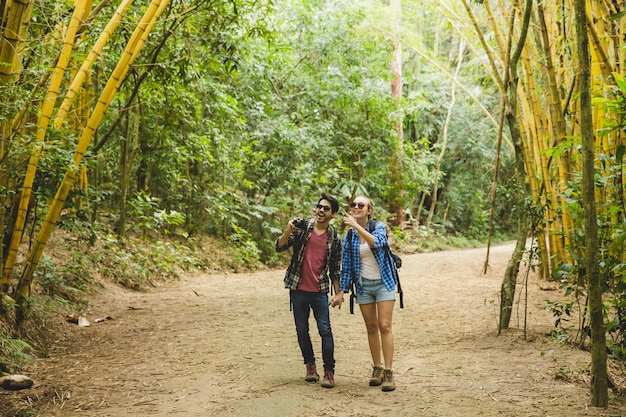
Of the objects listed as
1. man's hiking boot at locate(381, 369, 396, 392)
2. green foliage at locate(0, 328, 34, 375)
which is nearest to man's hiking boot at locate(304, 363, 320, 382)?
man's hiking boot at locate(381, 369, 396, 392)

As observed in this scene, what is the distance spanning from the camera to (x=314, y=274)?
4.34 meters

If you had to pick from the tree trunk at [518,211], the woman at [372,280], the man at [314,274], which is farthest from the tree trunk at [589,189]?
the tree trunk at [518,211]

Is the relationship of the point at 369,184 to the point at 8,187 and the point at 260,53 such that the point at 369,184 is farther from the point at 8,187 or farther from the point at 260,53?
the point at 8,187

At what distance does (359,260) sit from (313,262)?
0.35 meters

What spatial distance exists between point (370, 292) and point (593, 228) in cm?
164

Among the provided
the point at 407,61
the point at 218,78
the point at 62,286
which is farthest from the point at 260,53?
the point at 407,61

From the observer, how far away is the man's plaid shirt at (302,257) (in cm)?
434

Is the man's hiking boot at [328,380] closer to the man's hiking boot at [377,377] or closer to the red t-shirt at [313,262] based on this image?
the man's hiking boot at [377,377]

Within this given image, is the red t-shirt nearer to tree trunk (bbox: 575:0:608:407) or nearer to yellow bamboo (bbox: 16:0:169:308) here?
tree trunk (bbox: 575:0:608:407)

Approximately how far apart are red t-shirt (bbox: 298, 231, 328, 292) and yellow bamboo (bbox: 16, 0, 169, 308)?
2.18 metres

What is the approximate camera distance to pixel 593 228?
3355mm

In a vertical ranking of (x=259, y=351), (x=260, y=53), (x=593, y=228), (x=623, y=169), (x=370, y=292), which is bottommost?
(x=259, y=351)

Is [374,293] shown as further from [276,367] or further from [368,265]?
[276,367]

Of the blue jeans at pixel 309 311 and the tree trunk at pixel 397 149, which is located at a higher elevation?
the tree trunk at pixel 397 149
